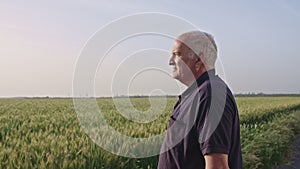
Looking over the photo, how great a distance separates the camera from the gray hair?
2.30m

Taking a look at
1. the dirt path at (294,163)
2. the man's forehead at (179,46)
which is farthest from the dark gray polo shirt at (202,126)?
the dirt path at (294,163)

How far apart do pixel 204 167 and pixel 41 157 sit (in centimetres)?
263

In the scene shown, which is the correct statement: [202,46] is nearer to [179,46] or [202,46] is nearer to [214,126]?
[179,46]

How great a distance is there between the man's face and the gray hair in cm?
3

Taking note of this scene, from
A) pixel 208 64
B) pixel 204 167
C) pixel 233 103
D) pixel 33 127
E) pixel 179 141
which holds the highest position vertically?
pixel 208 64

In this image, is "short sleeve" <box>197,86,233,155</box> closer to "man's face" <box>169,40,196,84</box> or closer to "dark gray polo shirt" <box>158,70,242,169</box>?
"dark gray polo shirt" <box>158,70,242,169</box>

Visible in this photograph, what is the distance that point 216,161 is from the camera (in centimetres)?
206

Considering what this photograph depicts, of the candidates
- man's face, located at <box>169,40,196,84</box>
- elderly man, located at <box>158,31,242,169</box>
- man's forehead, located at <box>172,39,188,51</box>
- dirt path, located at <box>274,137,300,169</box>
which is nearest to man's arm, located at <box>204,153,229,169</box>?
elderly man, located at <box>158,31,242,169</box>

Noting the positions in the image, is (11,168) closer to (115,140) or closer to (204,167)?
(115,140)

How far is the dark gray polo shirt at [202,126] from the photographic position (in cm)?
208

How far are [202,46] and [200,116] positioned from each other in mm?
449

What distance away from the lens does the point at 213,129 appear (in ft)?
6.80

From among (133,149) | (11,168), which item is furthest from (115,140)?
(11,168)

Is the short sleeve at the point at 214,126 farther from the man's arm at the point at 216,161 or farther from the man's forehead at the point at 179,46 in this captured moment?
the man's forehead at the point at 179,46
